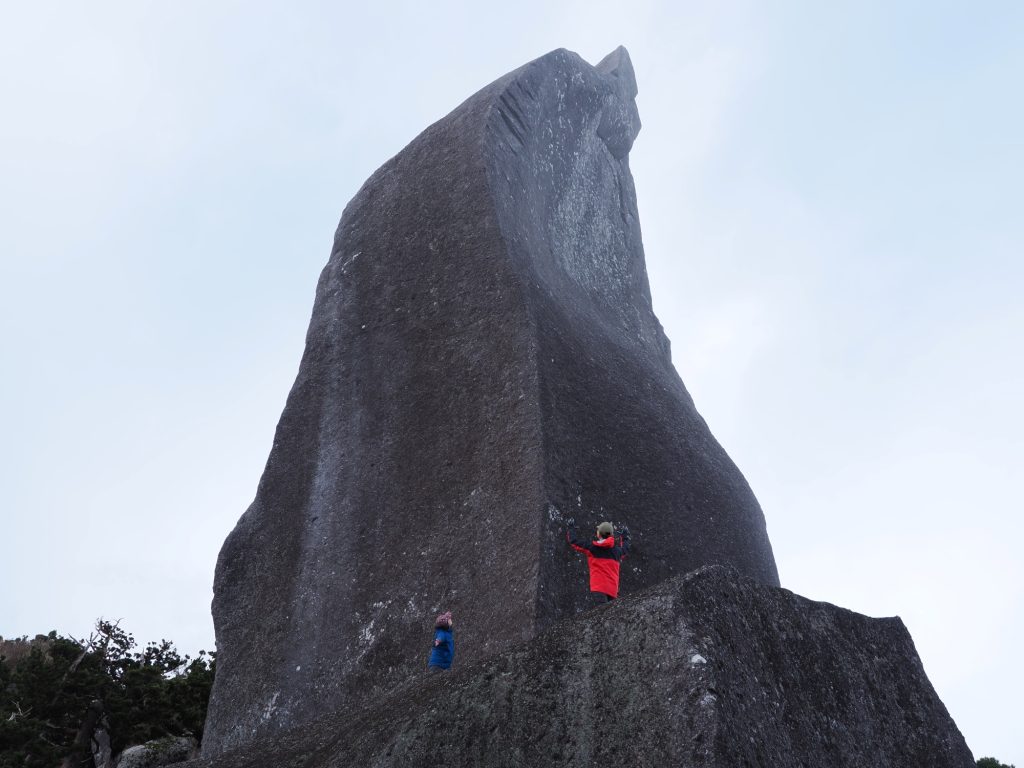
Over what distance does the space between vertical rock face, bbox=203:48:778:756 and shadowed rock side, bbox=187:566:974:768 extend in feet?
5.38

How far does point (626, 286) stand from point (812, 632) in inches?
259

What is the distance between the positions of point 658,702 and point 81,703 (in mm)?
8980

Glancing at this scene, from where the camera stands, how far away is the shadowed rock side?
3857 millimetres

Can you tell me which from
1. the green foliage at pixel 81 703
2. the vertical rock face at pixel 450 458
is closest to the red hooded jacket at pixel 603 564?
the vertical rock face at pixel 450 458

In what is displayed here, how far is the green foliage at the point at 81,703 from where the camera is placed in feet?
33.6

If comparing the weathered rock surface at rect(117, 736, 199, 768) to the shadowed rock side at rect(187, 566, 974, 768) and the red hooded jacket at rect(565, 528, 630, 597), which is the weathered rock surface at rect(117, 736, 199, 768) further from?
the red hooded jacket at rect(565, 528, 630, 597)

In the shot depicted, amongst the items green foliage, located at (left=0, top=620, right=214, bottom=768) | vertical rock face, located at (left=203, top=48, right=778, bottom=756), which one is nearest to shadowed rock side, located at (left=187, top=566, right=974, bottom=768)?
vertical rock face, located at (left=203, top=48, right=778, bottom=756)

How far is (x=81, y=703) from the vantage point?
35.8 ft

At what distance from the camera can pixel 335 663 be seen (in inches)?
272

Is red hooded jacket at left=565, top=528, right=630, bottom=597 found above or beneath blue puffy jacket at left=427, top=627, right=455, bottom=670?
above

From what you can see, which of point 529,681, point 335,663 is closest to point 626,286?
point 335,663

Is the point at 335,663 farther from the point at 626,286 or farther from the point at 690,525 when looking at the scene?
the point at 626,286

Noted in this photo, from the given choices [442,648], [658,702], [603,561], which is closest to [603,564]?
[603,561]

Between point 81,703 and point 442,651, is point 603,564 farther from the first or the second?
point 81,703
